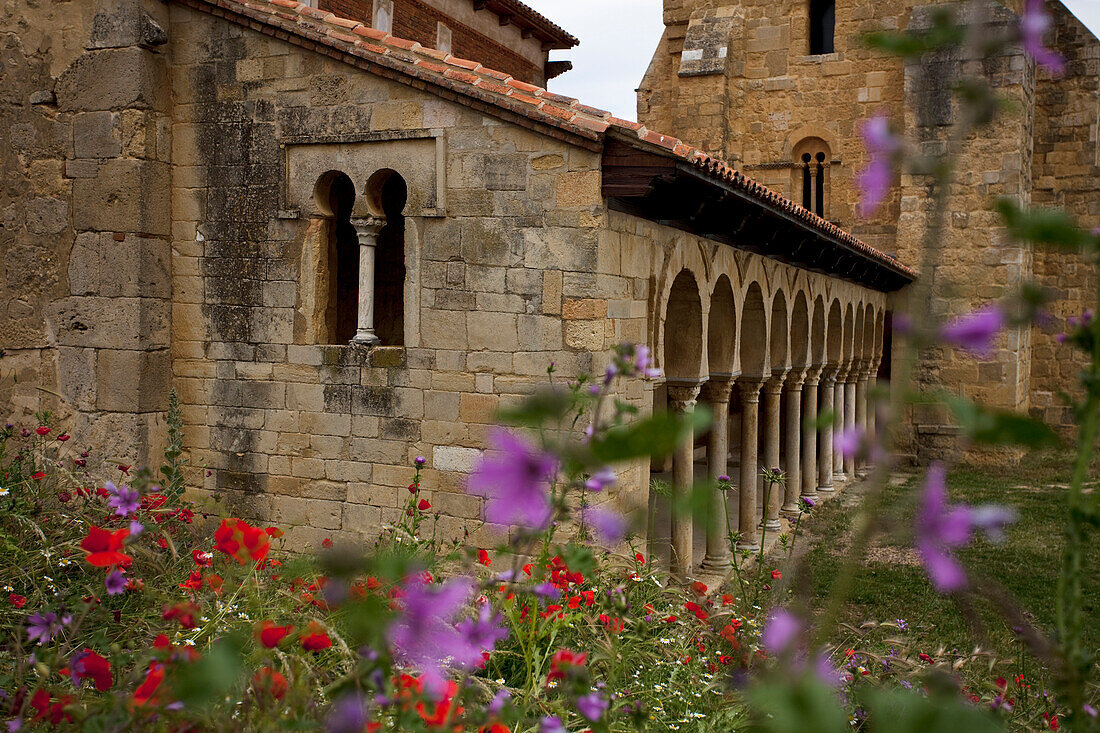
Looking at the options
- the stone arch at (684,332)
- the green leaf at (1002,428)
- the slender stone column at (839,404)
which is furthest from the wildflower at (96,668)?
the slender stone column at (839,404)

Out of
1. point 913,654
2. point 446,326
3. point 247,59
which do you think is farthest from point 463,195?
point 913,654

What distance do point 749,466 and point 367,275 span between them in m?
4.97

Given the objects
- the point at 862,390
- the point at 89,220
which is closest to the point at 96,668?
the point at 89,220

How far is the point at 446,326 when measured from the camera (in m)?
6.75

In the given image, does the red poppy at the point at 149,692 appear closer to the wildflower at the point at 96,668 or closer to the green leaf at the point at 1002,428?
the wildflower at the point at 96,668

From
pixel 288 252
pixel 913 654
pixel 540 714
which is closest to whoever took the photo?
pixel 540 714

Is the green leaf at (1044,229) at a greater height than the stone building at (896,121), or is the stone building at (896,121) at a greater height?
the stone building at (896,121)

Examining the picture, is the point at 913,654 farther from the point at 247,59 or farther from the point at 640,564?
the point at 247,59

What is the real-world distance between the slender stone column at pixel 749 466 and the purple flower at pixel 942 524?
8.88 m

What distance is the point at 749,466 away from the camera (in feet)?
33.5

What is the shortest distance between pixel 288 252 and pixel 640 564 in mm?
3672

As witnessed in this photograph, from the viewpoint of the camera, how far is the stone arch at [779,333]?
36.4 ft

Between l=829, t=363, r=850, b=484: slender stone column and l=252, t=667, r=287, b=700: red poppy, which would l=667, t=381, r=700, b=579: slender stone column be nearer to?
l=252, t=667, r=287, b=700: red poppy

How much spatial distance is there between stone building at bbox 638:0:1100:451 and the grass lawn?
3979mm
